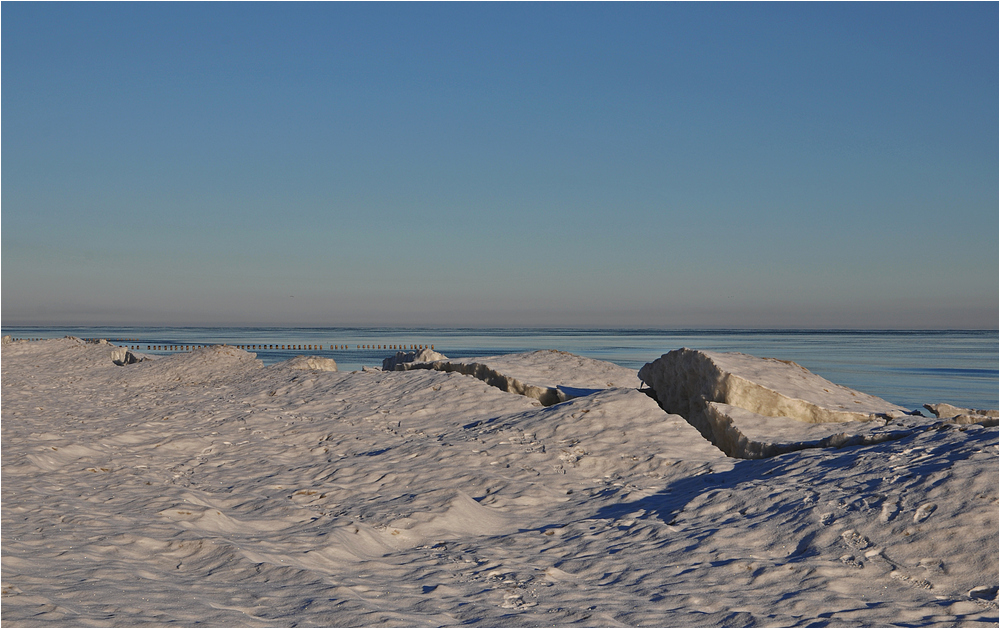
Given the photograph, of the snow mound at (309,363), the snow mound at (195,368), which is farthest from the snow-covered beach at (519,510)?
the snow mound at (309,363)

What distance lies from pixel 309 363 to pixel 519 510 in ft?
43.3

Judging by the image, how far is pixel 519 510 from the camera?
23.7 feet

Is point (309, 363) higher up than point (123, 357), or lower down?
higher up

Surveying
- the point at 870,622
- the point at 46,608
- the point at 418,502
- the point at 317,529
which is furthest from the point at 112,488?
the point at 870,622

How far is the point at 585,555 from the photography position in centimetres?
575

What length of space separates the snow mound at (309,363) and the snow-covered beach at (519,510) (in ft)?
19.3

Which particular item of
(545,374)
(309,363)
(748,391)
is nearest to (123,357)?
(309,363)

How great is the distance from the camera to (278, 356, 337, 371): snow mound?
18703 mm

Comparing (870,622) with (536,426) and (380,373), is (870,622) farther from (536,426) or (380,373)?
(380,373)

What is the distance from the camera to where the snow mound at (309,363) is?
18.7 meters

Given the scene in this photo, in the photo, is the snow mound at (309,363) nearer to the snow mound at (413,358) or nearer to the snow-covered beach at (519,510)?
the snow mound at (413,358)

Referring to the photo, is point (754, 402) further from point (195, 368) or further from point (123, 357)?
point (123, 357)

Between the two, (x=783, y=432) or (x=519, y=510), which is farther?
(x=783, y=432)

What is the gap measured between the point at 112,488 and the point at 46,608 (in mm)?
4076
